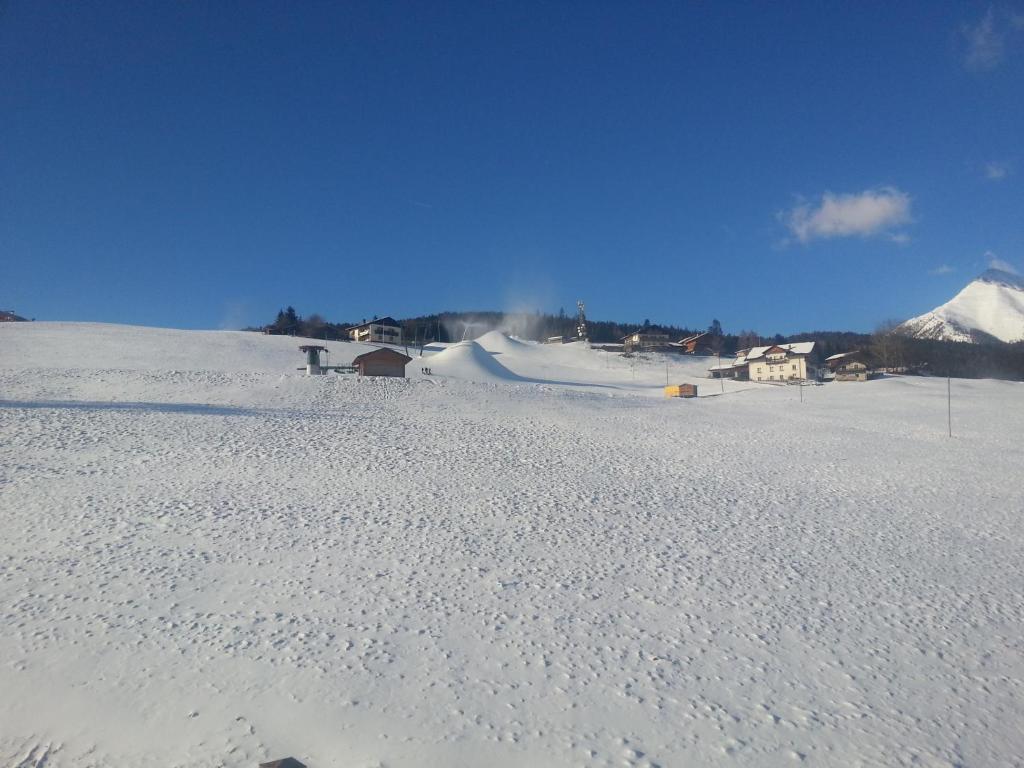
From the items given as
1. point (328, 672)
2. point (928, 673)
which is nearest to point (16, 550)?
point (328, 672)

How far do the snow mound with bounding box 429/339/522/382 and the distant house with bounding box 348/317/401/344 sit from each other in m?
28.9

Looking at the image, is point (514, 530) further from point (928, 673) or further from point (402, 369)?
point (402, 369)

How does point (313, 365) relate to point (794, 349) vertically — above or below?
below

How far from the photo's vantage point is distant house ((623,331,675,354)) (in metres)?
101

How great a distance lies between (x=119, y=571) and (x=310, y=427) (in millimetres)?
14572

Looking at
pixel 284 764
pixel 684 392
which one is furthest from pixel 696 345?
pixel 284 764

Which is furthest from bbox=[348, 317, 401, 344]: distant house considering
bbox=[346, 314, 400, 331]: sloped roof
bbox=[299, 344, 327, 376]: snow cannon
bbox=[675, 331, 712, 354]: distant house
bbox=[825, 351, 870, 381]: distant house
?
bbox=[825, 351, 870, 381]: distant house

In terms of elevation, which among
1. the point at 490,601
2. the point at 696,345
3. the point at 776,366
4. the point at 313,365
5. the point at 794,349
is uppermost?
the point at 696,345

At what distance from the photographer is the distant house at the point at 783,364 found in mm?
74750

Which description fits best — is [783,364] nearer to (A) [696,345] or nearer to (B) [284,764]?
(A) [696,345]

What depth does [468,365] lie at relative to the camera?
6153 centimetres

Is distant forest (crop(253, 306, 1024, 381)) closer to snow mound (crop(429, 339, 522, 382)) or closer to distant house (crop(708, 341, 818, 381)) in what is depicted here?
distant house (crop(708, 341, 818, 381))

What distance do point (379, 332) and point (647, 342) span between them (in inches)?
1742

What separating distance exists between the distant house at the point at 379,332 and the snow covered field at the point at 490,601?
236 feet
